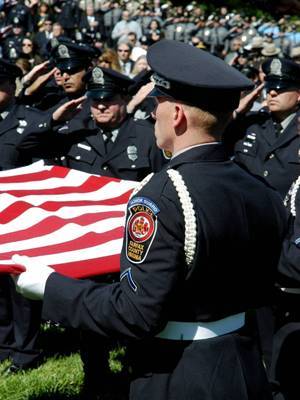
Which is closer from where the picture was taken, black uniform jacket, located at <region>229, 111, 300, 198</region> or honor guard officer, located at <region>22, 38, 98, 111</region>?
black uniform jacket, located at <region>229, 111, 300, 198</region>

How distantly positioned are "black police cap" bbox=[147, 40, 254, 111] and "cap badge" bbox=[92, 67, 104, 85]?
2.96 metres

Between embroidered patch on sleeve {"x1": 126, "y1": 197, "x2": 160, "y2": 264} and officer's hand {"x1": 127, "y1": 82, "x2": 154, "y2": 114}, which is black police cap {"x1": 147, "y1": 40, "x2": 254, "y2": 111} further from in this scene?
officer's hand {"x1": 127, "y1": 82, "x2": 154, "y2": 114}

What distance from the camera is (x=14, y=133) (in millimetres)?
5684

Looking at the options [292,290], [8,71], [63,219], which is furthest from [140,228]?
[8,71]

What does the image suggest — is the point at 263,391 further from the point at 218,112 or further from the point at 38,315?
the point at 38,315

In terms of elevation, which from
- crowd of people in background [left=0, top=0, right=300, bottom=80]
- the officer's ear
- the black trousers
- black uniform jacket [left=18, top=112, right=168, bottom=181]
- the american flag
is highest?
the officer's ear

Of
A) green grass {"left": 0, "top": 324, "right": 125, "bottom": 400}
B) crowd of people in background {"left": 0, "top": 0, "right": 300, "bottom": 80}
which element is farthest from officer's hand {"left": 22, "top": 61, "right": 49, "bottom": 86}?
crowd of people in background {"left": 0, "top": 0, "right": 300, "bottom": 80}

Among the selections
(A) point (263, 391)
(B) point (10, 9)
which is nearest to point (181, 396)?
(A) point (263, 391)

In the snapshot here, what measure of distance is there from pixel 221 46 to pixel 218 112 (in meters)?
22.4

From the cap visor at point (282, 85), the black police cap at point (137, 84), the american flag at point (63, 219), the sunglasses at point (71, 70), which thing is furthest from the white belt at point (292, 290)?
the sunglasses at point (71, 70)

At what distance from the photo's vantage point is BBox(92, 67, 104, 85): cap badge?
5.40 m

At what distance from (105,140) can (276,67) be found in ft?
5.09

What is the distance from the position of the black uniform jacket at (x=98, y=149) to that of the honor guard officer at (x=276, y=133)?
2.68ft

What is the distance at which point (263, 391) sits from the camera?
2.55 meters
